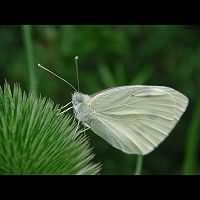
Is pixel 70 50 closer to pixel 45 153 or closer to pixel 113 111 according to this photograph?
pixel 113 111

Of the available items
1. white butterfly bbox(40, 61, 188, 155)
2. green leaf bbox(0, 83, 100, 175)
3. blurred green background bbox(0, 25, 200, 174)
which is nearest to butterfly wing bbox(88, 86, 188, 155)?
white butterfly bbox(40, 61, 188, 155)

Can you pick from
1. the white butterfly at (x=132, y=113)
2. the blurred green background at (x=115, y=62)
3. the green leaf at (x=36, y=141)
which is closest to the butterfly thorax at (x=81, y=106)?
the white butterfly at (x=132, y=113)

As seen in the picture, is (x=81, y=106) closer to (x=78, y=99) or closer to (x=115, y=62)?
(x=78, y=99)

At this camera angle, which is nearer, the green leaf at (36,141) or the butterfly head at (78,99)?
the green leaf at (36,141)

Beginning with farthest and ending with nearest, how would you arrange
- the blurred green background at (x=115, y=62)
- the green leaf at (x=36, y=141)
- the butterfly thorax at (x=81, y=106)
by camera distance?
the blurred green background at (x=115, y=62), the butterfly thorax at (x=81, y=106), the green leaf at (x=36, y=141)

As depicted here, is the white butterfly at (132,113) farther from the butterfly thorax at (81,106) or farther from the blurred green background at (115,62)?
the blurred green background at (115,62)

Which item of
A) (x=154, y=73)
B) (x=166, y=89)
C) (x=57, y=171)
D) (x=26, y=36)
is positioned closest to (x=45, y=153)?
(x=57, y=171)
